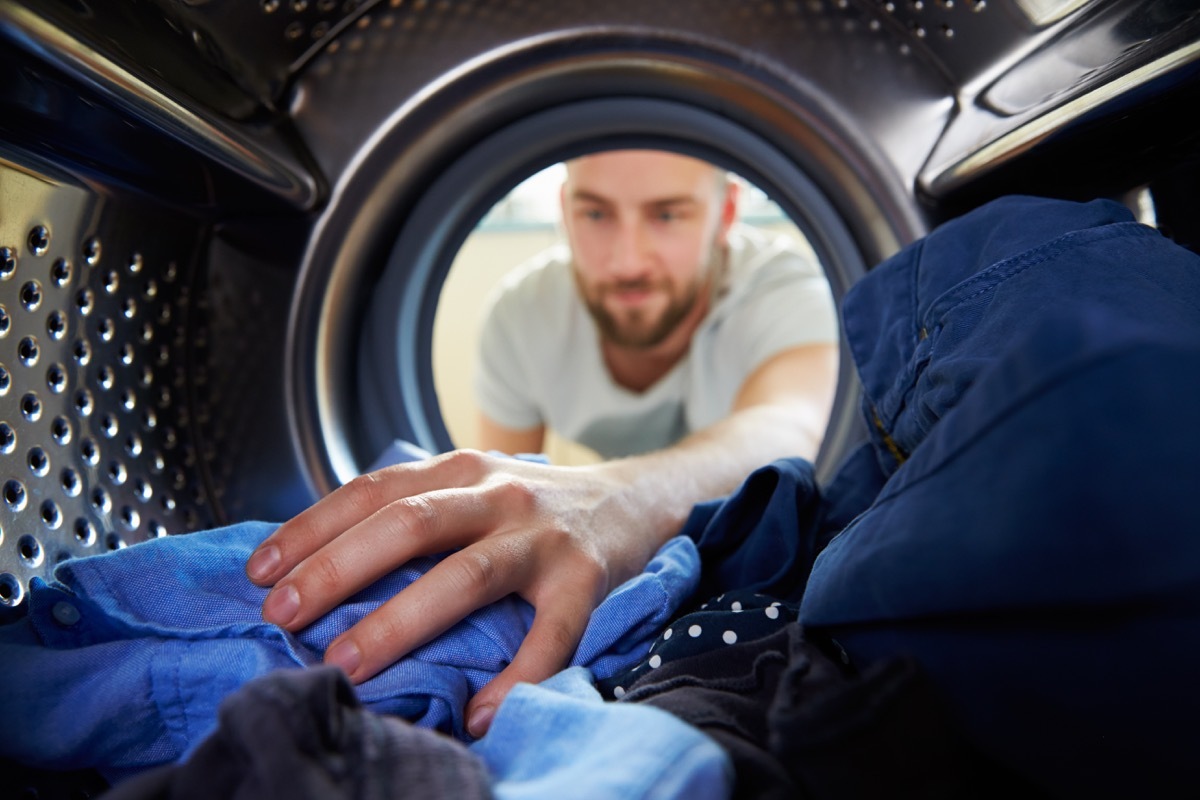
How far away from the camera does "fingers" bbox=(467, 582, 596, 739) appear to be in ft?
1.37

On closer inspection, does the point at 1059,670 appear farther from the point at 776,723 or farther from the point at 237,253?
the point at 237,253

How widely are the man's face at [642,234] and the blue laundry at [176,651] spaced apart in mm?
1153

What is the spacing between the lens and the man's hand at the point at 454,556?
0.42 meters

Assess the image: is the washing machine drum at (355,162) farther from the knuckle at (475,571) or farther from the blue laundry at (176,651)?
the knuckle at (475,571)

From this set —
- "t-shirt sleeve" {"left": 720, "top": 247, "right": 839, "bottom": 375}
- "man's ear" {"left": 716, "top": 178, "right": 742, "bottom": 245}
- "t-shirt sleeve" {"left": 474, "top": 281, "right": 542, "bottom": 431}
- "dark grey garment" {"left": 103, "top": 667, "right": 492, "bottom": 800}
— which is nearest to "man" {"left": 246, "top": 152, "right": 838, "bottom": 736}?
"dark grey garment" {"left": 103, "top": 667, "right": 492, "bottom": 800}

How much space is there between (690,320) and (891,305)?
1271 mm

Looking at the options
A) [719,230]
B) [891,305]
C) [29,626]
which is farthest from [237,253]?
[719,230]

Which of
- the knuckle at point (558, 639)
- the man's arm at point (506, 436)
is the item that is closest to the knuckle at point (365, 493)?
the knuckle at point (558, 639)

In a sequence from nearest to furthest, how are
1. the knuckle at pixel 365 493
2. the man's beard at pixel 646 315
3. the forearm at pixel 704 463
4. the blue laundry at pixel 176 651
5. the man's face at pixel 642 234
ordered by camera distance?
1. the blue laundry at pixel 176 651
2. the knuckle at pixel 365 493
3. the forearm at pixel 704 463
4. the man's face at pixel 642 234
5. the man's beard at pixel 646 315

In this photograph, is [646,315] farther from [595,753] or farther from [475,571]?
[595,753]

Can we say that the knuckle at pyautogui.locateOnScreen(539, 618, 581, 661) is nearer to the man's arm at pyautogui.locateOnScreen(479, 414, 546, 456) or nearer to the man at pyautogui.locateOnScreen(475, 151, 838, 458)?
the man at pyautogui.locateOnScreen(475, 151, 838, 458)

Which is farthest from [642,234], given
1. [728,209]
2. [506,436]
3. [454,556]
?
[454,556]

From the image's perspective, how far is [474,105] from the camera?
0.74 meters

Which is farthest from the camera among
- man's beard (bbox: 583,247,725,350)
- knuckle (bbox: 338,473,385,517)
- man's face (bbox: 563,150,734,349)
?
man's beard (bbox: 583,247,725,350)
